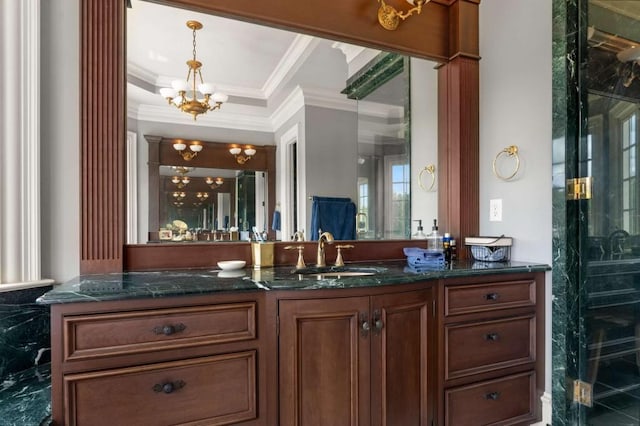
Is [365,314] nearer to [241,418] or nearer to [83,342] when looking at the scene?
[241,418]

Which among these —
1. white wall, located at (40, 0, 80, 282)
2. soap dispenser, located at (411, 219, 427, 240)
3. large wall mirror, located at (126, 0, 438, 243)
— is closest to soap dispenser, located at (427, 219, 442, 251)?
soap dispenser, located at (411, 219, 427, 240)

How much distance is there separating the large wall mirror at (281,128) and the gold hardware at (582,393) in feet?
3.92

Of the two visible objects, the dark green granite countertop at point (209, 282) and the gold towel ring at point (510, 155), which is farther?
the gold towel ring at point (510, 155)

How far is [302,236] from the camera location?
2.07m

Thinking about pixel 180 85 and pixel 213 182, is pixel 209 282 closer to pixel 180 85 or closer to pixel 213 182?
pixel 213 182

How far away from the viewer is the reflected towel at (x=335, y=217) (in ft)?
6.99

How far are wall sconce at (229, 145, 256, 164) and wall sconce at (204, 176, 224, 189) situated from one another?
0.16m

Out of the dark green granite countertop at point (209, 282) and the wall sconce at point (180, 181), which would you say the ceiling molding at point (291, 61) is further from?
the dark green granite countertop at point (209, 282)

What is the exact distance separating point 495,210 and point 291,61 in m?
1.57

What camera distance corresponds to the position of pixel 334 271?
6.37 feet

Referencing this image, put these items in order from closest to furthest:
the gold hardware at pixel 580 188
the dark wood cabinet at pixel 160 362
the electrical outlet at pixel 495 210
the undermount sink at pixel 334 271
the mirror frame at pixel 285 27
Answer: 1. the dark wood cabinet at pixel 160 362
2. the mirror frame at pixel 285 27
3. the gold hardware at pixel 580 188
4. the undermount sink at pixel 334 271
5. the electrical outlet at pixel 495 210

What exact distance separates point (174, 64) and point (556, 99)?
2027mm

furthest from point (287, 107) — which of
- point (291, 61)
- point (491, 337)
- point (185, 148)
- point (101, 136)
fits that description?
point (491, 337)

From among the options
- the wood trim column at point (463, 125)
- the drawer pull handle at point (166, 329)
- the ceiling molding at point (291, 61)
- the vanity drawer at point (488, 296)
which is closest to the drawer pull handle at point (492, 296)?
the vanity drawer at point (488, 296)
